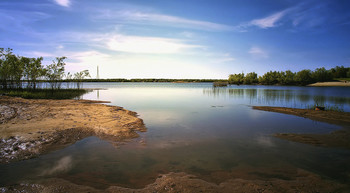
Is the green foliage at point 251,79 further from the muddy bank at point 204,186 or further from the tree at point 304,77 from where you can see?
the muddy bank at point 204,186

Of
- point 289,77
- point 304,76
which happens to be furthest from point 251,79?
point 304,76

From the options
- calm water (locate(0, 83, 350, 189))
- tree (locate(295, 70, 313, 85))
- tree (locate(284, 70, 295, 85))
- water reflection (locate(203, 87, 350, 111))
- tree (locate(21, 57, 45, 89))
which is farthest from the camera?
tree (locate(284, 70, 295, 85))

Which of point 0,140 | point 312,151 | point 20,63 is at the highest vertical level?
point 20,63

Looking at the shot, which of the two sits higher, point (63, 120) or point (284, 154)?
point (63, 120)

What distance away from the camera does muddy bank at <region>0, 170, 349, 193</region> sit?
16.9 ft

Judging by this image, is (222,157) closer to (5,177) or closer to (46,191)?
(46,191)

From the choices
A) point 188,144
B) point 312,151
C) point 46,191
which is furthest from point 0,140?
point 312,151

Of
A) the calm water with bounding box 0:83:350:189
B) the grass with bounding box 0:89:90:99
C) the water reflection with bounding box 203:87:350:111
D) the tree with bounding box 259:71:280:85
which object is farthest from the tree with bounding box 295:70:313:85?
the calm water with bounding box 0:83:350:189

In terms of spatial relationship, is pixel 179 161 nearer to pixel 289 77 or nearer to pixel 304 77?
pixel 304 77

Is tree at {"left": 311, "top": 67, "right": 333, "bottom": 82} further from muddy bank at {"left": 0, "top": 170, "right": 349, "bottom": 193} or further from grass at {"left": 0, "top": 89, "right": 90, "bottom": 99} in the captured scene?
muddy bank at {"left": 0, "top": 170, "right": 349, "bottom": 193}

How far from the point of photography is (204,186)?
542 centimetres

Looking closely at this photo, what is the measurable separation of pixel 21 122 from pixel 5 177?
8007mm

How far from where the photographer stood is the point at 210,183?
18.6ft

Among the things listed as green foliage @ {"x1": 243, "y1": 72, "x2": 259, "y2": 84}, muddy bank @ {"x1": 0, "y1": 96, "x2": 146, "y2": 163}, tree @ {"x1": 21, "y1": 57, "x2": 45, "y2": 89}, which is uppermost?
green foliage @ {"x1": 243, "y1": 72, "x2": 259, "y2": 84}
